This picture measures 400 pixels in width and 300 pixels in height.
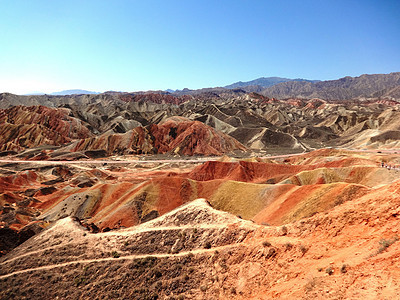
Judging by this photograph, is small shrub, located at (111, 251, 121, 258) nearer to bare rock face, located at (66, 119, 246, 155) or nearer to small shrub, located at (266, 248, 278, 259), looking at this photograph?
small shrub, located at (266, 248, 278, 259)

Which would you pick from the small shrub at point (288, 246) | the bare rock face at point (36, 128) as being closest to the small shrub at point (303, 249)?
the small shrub at point (288, 246)

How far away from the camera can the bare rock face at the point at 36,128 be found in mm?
108125

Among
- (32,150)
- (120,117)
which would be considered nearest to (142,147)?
(32,150)

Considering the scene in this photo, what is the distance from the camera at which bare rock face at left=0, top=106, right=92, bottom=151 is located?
355 feet

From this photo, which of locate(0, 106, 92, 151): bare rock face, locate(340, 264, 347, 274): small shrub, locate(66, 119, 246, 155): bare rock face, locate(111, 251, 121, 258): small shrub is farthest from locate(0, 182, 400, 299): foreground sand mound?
locate(0, 106, 92, 151): bare rock face

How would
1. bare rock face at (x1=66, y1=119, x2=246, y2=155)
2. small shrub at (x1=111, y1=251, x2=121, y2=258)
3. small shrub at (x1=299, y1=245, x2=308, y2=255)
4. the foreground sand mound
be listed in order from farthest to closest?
bare rock face at (x1=66, y1=119, x2=246, y2=155) < small shrub at (x1=111, y1=251, x2=121, y2=258) < small shrub at (x1=299, y1=245, x2=308, y2=255) < the foreground sand mound

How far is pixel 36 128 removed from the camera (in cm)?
11306

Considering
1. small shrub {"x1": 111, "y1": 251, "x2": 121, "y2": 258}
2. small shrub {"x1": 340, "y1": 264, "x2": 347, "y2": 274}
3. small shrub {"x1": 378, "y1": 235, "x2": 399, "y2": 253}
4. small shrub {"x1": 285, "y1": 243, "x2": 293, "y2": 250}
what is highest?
small shrub {"x1": 378, "y1": 235, "x2": 399, "y2": 253}

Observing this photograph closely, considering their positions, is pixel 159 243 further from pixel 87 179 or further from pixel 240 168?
pixel 87 179

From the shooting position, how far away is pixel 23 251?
22.5 metres

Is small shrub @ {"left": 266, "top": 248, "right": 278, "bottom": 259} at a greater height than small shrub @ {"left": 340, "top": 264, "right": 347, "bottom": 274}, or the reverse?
small shrub @ {"left": 340, "top": 264, "right": 347, "bottom": 274}

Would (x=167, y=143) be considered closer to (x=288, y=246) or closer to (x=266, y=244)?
(x=266, y=244)

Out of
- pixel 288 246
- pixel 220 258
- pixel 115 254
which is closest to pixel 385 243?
pixel 288 246

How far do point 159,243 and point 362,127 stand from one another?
A: 415ft
